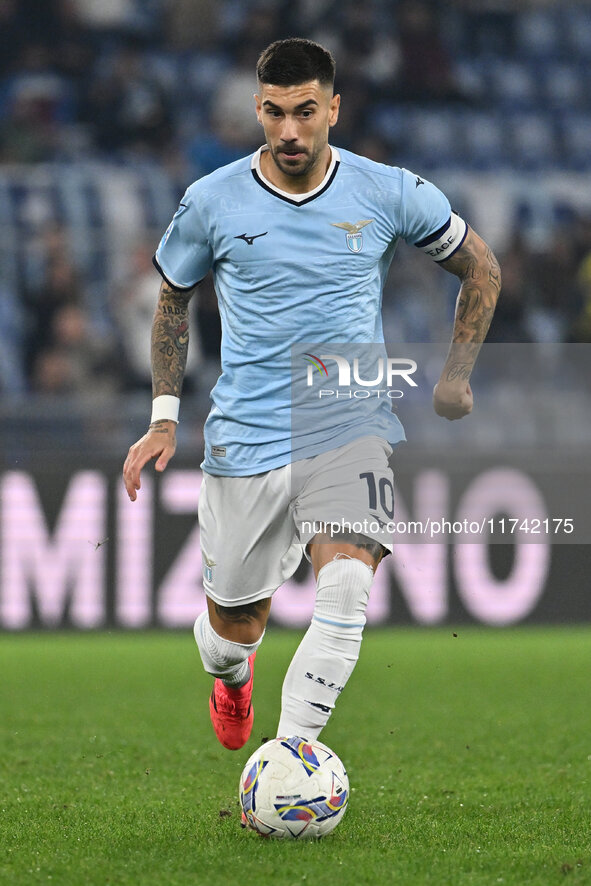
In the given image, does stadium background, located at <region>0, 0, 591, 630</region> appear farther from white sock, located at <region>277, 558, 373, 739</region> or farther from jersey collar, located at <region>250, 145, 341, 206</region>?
white sock, located at <region>277, 558, 373, 739</region>

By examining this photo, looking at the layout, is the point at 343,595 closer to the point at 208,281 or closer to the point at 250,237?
the point at 250,237

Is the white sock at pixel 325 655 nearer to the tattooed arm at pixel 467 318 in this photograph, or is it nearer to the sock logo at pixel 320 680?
the sock logo at pixel 320 680

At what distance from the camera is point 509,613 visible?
31.0 feet

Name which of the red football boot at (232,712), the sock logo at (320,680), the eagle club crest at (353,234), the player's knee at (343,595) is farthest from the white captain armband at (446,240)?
the red football boot at (232,712)

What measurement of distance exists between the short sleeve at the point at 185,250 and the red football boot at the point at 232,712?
1.36 meters

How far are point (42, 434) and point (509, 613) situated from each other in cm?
335

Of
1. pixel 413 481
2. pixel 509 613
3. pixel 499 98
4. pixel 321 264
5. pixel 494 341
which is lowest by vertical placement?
pixel 509 613

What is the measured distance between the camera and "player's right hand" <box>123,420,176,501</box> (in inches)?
160

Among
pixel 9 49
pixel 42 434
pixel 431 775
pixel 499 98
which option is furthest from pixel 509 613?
pixel 9 49

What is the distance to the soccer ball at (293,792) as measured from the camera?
352 centimetres

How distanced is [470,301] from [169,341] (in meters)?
0.96

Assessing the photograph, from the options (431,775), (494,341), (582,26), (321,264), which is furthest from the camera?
(582,26)

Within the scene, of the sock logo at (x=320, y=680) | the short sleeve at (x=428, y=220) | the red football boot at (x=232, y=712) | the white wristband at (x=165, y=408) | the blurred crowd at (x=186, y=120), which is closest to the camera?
the sock logo at (x=320, y=680)

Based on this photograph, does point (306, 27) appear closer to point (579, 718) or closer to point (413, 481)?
point (413, 481)
